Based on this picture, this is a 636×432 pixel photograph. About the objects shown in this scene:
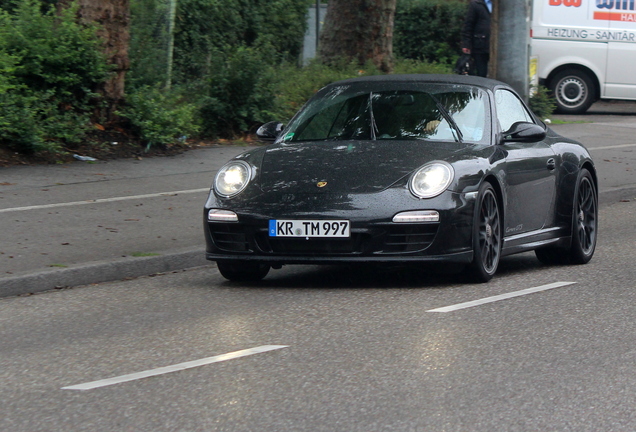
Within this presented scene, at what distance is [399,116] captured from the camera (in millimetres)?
8578

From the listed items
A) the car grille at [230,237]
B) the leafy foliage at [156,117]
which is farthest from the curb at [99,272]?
the leafy foliage at [156,117]

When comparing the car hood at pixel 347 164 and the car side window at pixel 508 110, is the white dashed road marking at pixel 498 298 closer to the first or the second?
the car hood at pixel 347 164

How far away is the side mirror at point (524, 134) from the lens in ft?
27.7

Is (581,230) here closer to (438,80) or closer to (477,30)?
(438,80)

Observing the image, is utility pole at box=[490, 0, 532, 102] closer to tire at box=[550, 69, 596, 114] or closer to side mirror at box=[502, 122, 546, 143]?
tire at box=[550, 69, 596, 114]

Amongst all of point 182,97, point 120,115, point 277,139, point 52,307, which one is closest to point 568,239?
point 277,139

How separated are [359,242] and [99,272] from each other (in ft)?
6.87

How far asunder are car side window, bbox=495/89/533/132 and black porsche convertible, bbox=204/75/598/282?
2 cm

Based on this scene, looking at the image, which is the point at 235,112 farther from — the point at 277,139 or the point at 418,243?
the point at 418,243

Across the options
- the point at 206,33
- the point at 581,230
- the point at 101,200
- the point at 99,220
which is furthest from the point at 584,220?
the point at 206,33

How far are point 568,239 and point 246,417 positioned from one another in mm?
4984

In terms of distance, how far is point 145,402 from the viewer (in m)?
4.95

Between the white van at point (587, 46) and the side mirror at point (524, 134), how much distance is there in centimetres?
1590

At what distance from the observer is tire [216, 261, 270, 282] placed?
813cm
